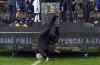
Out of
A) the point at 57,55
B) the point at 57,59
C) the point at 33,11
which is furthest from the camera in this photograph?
the point at 33,11

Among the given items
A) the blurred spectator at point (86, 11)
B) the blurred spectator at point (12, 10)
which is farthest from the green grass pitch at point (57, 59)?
the blurred spectator at point (86, 11)

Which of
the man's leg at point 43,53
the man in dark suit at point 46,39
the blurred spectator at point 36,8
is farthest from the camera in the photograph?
the blurred spectator at point 36,8

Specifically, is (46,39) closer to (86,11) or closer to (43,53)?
(43,53)

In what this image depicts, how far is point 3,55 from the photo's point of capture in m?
15.8

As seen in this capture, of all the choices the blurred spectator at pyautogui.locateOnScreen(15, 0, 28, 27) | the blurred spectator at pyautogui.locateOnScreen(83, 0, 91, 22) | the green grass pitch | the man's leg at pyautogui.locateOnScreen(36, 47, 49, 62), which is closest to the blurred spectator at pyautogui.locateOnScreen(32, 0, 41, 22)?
the blurred spectator at pyautogui.locateOnScreen(15, 0, 28, 27)

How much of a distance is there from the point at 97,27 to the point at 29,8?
463cm

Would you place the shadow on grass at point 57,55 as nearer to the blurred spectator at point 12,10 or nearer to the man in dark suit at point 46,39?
the man in dark suit at point 46,39

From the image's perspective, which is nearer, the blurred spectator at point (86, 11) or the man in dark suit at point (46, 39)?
the man in dark suit at point (46, 39)

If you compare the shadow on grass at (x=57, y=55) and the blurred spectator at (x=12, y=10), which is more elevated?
the blurred spectator at (x=12, y=10)

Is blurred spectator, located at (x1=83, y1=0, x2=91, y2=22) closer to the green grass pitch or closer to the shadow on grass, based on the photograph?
the shadow on grass

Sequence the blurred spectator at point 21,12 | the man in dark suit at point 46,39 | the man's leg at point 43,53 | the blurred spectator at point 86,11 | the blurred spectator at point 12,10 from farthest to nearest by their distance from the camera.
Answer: the blurred spectator at point 86,11 → the blurred spectator at point 12,10 → the blurred spectator at point 21,12 → the man in dark suit at point 46,39 → the man's leg at point 43,53

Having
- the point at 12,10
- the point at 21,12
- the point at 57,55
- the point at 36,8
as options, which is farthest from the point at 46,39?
the point at 36,8

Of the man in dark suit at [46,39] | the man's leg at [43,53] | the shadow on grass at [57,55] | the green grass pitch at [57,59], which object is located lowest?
the shadow on grass at [57,55]

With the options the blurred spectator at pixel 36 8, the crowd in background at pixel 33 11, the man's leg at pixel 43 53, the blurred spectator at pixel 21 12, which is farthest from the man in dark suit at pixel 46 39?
the blurred spectator at pixel 36 8
